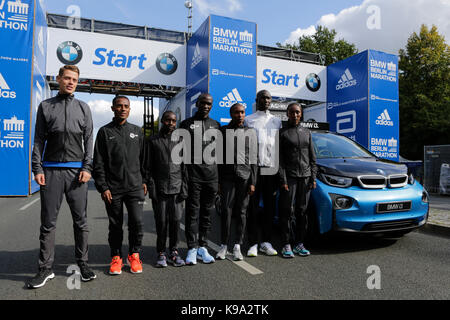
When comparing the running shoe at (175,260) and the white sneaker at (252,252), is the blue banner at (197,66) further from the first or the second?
the running shoe at (175,260)

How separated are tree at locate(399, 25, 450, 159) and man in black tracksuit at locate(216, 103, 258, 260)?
25.6 m

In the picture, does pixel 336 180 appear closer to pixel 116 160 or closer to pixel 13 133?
pixel 116 160

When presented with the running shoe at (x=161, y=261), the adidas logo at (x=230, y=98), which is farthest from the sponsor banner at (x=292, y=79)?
the running shoe at (x=161, y=261)

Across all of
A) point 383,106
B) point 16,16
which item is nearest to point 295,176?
point 16,16

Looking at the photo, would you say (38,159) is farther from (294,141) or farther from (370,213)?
(370,213)

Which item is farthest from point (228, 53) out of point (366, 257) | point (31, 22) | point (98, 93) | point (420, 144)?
point (420, 144)

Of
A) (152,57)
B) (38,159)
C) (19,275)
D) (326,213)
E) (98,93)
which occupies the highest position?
(152,57)

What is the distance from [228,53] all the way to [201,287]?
10650mm

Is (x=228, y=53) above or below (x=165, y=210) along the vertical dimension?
above

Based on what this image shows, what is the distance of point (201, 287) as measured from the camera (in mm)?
3020

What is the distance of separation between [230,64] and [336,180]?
9.31 m

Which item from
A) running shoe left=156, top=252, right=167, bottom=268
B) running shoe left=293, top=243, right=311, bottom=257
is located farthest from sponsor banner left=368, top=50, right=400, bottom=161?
running shoe left=156, top=252, right=167, bottom=268

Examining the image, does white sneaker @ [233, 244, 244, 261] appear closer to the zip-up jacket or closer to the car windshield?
the car windshield

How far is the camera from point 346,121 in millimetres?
15141
